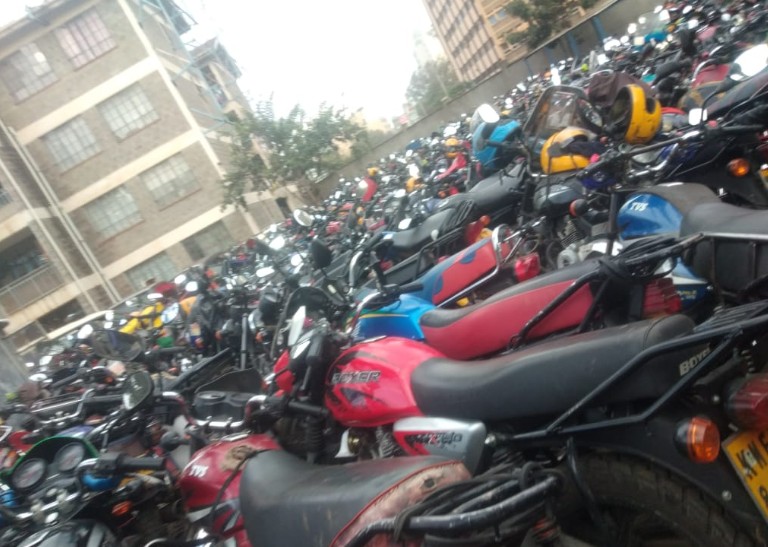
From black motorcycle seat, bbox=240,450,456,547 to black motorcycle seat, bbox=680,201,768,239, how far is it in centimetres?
135

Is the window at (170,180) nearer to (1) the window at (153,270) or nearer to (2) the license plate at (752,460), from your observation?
(1) the window at (153,270)

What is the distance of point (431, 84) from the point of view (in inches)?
2025

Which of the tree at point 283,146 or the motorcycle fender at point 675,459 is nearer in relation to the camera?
the motorcycle fender at point 675,459

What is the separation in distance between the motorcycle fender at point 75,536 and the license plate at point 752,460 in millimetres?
2221

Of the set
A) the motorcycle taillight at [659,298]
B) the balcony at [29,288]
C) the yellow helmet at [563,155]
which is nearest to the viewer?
the motorcycle taillight at [659,298]

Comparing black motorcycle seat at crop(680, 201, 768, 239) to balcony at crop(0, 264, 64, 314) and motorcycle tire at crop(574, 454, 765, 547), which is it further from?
balcony at crop(0, 264, 64, 314)

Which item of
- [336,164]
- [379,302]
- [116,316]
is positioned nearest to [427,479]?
[379,302]

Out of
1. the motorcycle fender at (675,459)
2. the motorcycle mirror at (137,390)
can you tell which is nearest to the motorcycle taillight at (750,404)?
the motorcycle fender at (675,459)

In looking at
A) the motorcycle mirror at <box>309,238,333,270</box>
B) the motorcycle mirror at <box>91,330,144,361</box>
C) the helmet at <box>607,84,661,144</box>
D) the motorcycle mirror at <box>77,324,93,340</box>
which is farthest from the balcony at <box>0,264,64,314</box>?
the helmet at <box>607,84,661,144</box>

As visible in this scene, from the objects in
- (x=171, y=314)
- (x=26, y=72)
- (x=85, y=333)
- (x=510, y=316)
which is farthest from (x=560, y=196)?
(x=26, y=72)

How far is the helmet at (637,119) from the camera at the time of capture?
3781 millimetres

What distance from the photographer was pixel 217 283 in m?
8.98

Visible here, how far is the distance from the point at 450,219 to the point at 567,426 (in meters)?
3.75

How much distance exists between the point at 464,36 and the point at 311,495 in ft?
249
